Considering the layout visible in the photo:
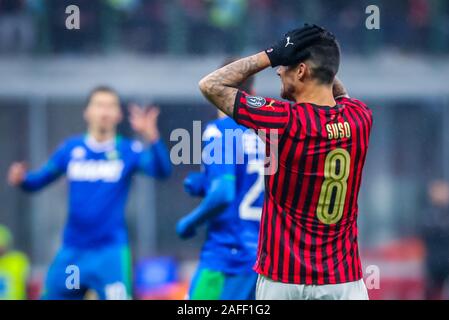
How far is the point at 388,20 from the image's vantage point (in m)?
15.5

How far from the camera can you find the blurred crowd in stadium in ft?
48.2

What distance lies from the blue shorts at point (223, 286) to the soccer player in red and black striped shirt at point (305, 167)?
163cm

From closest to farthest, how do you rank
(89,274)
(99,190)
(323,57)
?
1. (323,57)
2. (89,274)
3. (99,190)

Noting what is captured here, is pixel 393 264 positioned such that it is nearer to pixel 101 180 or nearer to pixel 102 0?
pixel 102 0

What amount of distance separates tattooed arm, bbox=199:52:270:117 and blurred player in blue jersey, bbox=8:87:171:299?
2.54 meters

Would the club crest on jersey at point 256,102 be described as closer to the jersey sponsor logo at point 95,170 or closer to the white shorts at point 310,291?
the white shorts at point 310,291

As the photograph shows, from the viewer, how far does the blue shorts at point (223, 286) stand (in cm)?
637

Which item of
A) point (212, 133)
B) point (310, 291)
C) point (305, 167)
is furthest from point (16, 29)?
point (310, 291)

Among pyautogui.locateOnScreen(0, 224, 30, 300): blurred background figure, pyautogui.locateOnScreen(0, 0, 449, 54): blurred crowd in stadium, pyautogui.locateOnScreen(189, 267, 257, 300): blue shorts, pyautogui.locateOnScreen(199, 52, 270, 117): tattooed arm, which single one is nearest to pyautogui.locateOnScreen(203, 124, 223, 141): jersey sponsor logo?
pyautogui.locateOnScreen(189, 267, 257, 300): blue shorts

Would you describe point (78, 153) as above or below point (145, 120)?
below

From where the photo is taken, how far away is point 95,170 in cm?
761

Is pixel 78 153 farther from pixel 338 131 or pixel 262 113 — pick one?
pixel 338 131

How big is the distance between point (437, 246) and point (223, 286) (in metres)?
7.05

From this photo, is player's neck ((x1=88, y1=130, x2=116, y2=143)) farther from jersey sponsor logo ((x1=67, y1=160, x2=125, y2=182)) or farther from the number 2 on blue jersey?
the number 2 on blue jersey
